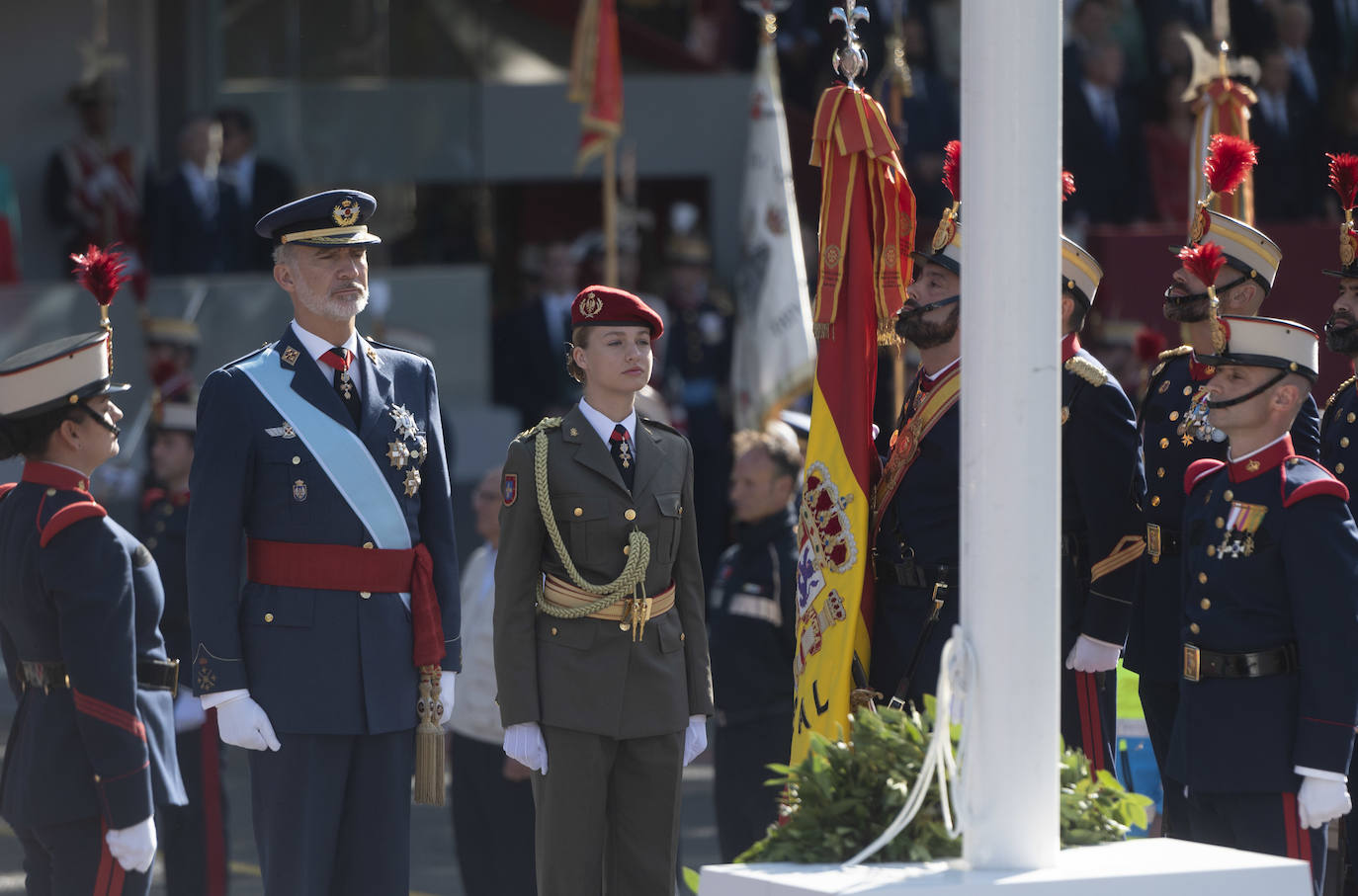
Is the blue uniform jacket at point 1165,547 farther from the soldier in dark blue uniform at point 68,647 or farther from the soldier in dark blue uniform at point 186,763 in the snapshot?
the soldier in dark blue uniform at point 186,763

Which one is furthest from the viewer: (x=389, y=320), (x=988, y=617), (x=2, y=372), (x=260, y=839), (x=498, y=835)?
(x=389, y=320)

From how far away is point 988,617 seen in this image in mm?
3244

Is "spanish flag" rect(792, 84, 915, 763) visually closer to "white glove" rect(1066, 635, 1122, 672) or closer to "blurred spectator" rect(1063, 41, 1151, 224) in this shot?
"white glove" rect(1066, 635, 1122, 672)

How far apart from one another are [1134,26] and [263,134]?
6246mm

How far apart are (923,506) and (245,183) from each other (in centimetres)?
885

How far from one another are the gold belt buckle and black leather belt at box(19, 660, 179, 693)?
2.56 metres

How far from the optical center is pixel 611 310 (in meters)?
4.84

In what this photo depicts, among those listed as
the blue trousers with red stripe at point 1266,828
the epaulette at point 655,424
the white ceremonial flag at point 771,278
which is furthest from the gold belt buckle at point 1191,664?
the white ceremonial flag at point 771,278

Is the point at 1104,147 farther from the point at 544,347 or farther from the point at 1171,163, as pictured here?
the point at 544,347

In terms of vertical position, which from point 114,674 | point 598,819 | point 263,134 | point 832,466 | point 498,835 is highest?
point 263,134

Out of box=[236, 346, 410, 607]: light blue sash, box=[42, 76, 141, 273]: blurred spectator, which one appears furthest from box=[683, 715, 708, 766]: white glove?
box=[42, 76, 141, 273]: blurred spectator

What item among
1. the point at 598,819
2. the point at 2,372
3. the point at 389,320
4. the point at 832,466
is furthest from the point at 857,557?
the point at 389,320

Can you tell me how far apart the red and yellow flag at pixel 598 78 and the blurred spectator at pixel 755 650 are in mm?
4593

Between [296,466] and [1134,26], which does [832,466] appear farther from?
[1134,26]
